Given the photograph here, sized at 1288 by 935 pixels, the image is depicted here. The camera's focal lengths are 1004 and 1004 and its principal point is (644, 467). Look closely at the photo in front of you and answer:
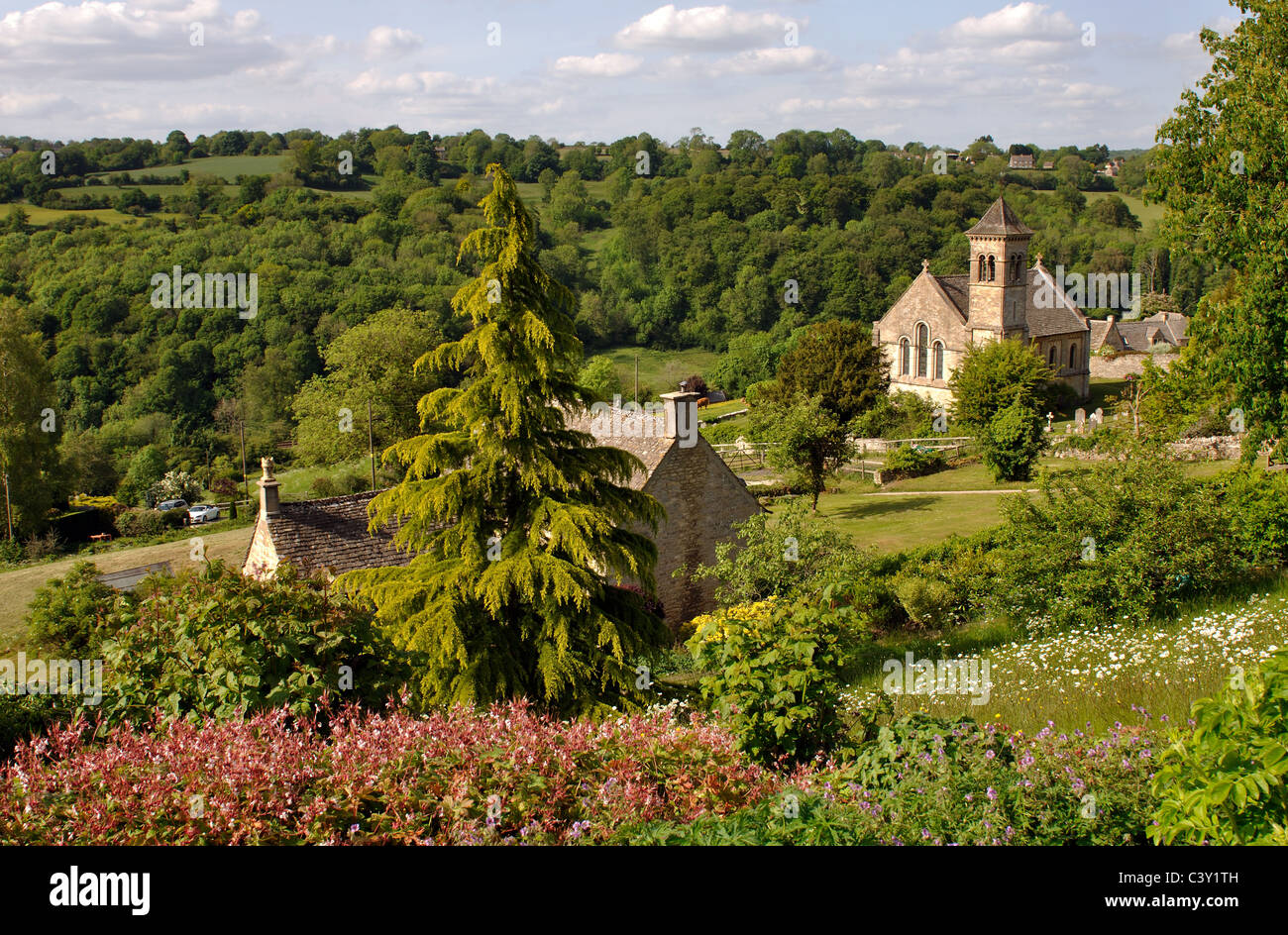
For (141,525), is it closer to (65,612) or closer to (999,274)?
(65,612)

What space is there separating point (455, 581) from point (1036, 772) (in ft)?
26.7

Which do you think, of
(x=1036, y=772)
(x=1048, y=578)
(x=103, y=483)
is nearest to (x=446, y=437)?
(x=1036, y=772)

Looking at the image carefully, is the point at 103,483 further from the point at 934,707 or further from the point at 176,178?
the point at 176,178

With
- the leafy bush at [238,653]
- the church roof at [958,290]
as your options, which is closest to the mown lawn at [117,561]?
the leafy bush at [238,653]

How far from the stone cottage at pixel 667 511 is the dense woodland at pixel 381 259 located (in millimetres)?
37798

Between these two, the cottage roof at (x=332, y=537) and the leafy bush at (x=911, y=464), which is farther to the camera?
the leafy bush at (x=911, y=464)

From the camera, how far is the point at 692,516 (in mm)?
23656

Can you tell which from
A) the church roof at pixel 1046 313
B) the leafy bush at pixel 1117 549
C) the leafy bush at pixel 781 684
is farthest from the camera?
the church roof at pixel 1046 313

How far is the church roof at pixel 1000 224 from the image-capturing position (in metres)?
60.4

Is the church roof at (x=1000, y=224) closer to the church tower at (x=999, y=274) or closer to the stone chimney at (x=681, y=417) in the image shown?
the church tower at (x=999, y=274)

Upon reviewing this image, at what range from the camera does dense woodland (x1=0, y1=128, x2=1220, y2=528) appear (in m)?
74.1

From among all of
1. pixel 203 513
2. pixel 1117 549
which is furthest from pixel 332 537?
pixel 203 513

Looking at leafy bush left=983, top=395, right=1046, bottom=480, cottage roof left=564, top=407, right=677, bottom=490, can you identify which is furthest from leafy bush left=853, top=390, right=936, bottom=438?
cottage roof left=564, top=407, right=677, bottom=490

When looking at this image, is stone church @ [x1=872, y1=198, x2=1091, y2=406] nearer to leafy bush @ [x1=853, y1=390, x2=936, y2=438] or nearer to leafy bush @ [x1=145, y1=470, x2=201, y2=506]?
leafy bush @ [x1=853, y1=390, x2=936, y2=438]
